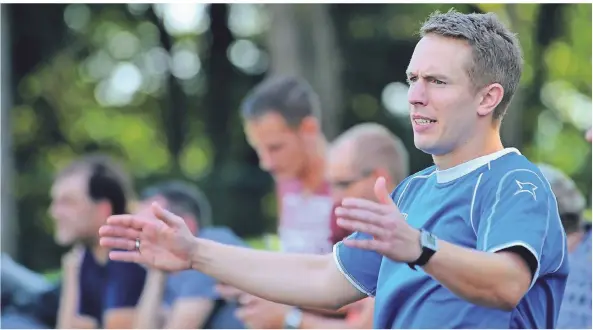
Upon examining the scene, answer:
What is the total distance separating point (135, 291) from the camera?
5316mm

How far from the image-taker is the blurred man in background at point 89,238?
217 inches

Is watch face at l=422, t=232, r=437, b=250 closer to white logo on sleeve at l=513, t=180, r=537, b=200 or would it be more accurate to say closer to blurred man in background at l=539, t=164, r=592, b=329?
white logo on sleeve at l=513, t=180, r=537, b=200

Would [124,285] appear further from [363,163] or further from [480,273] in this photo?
[480,273]

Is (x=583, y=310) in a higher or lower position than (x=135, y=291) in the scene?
lower

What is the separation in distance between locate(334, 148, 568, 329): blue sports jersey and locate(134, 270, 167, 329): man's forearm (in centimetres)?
284

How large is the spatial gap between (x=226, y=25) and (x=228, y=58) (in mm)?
841

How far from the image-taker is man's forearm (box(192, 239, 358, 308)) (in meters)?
2.62

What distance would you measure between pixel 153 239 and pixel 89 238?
10.5ft

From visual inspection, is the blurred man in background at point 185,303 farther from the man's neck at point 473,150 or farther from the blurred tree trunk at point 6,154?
the blurred tree trunk at point 6,154

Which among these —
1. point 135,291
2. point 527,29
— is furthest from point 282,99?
point 527,29

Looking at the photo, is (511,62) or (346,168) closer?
(511,62)

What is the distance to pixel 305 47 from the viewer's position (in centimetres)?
1177

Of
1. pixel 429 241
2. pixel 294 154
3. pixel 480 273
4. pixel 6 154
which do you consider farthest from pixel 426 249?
pixel 6 154

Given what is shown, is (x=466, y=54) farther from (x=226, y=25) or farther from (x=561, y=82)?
(x=226, y=25)
